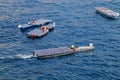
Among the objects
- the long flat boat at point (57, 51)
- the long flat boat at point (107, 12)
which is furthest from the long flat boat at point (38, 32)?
the long flat boat at point (107, 12)

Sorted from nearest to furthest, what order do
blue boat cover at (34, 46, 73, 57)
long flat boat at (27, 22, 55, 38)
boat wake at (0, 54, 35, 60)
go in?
boat wake at (0, 54, 35, 60) → blue boat cover at (34, 46, 73, 57) → long flat boat at (27, 22, 55, 38)

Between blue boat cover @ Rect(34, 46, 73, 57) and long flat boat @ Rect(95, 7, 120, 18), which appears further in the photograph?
long flat boat @ Rect(95, 7, 120, 18)

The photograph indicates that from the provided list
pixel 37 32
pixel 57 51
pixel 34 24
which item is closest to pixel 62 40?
pixel 37 32

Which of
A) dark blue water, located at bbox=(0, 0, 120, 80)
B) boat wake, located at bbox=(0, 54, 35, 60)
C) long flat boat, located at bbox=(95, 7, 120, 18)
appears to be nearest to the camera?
dark blue water, located at bbox=(0, 0, 120, 80)

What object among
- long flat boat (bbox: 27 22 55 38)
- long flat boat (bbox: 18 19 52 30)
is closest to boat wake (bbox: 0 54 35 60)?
long flat boat (bbox: 27 22 55 38)

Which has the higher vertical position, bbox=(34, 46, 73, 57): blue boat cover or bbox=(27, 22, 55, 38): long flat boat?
bbox=(27, 22, 55, 38): long flat boat

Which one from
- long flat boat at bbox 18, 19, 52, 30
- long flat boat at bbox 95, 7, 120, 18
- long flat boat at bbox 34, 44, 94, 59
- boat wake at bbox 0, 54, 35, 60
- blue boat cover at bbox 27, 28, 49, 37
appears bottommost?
Result: boat wake at bbox 0, 54, 35, 60

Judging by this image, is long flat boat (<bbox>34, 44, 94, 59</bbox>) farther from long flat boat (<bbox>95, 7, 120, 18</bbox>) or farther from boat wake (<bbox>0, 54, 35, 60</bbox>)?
long flat boat (<bbox>95, 7, 120, 18</bbox>)
